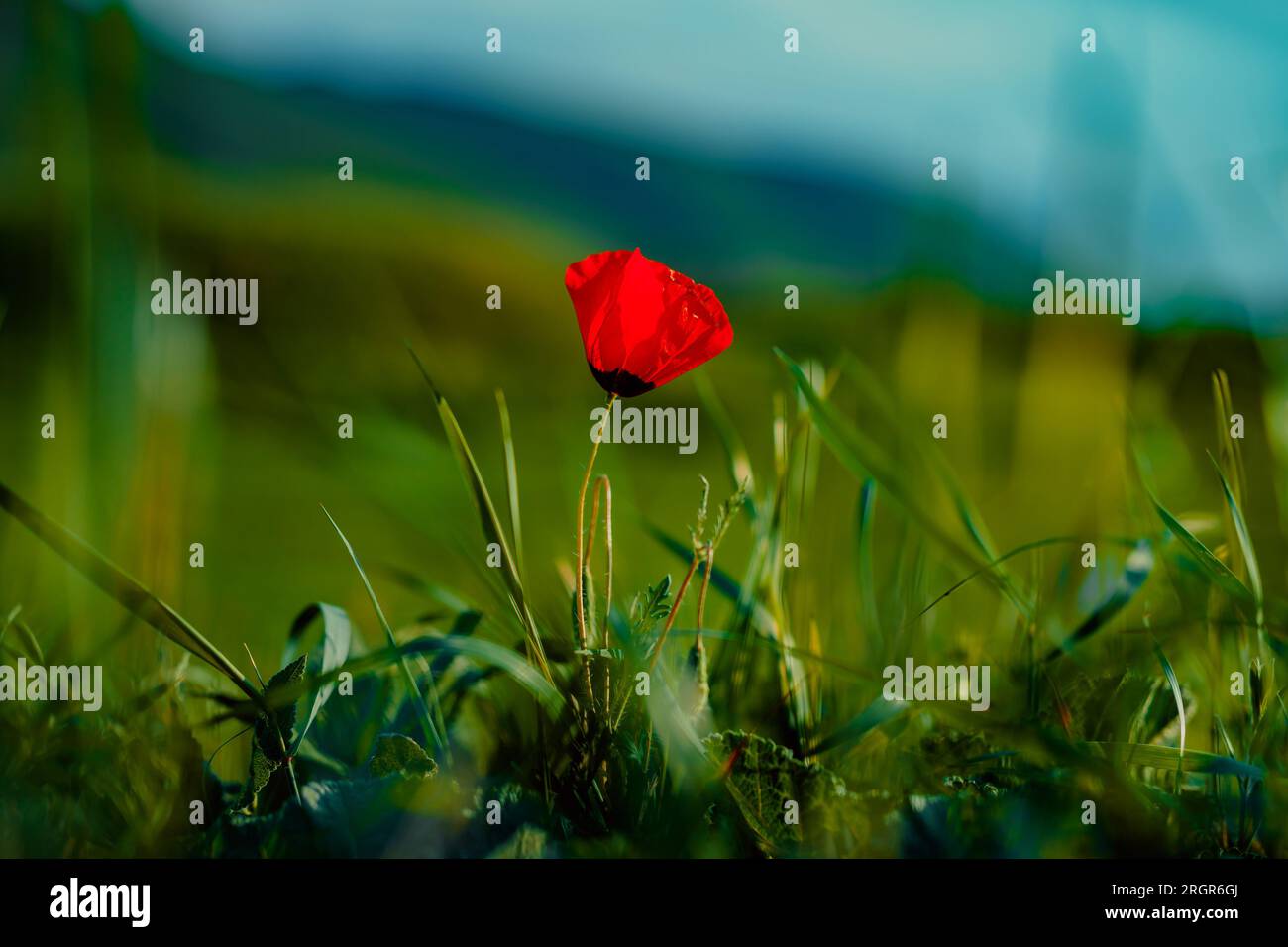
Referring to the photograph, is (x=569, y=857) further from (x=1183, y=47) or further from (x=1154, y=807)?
(x=1183, y=47)

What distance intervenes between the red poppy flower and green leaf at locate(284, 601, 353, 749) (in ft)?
1.05

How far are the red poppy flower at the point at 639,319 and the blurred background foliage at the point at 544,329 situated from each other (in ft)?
0.48

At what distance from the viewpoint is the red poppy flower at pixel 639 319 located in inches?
29.7

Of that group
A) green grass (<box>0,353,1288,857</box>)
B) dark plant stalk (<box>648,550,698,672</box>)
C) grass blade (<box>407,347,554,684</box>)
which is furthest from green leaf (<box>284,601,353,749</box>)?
dark plant stalk (<box>648,550,698,672</box>)

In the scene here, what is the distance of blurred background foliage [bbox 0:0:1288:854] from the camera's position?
88 centimetres

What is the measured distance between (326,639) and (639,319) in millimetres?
382

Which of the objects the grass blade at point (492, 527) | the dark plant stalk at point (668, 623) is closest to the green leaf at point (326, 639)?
the grass blade at point (492, 527)

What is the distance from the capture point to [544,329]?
0.93 meters

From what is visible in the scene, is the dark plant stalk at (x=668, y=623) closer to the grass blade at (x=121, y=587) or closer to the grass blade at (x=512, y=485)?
the grass blade at (x=512, y=485)

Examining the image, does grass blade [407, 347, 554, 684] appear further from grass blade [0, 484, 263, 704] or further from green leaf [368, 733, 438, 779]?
grass blade [0, 484, 263, 704]

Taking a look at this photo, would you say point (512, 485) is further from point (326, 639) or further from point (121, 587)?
point (121, 587)

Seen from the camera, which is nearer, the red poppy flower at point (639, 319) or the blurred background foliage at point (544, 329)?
the red poppy flower at point (639, 319)
